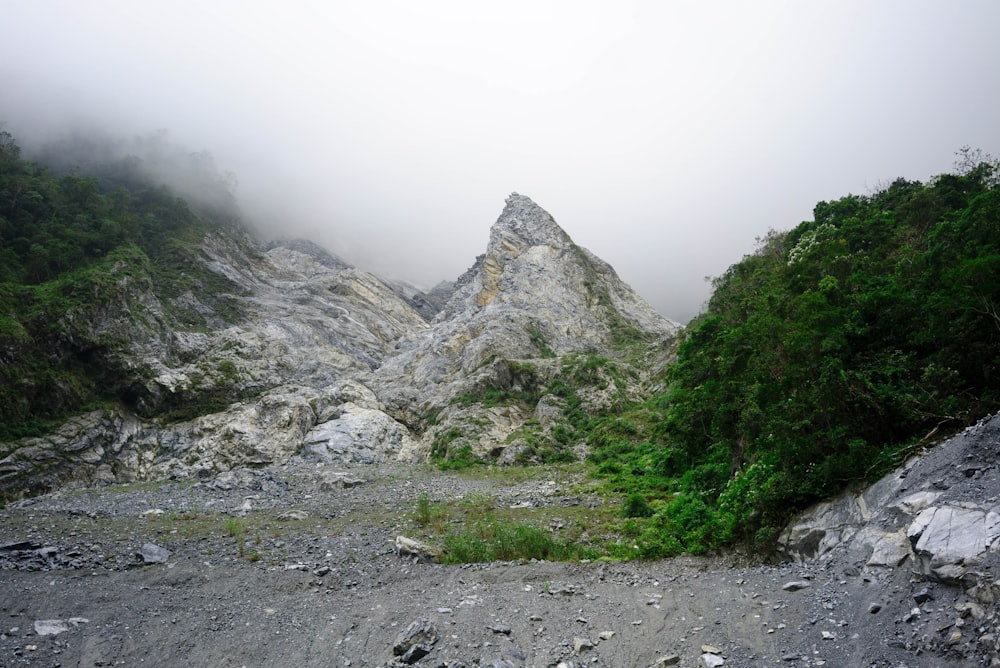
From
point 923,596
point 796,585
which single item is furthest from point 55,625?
point 923,596

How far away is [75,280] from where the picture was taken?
150ft

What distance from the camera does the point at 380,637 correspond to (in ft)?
30.0

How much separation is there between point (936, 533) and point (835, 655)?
7.24 ft

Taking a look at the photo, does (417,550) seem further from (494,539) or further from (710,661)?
(710,661)

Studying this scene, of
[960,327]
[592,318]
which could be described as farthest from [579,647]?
[592,318]

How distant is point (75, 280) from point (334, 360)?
27.0 meters

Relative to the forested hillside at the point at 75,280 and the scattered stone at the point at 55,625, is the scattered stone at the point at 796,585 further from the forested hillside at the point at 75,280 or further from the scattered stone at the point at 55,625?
the forested hillside at the point at 75,280

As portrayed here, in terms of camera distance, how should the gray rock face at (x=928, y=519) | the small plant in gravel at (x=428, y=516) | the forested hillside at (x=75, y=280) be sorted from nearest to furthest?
the gray rock face at (x=928, y=519)
the small plant in gravel at (x=428, y=516)
the forested hillside at (x=75, y=280)

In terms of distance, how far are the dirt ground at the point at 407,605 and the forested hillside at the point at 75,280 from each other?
26.4 m

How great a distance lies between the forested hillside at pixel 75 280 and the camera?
3788 cm

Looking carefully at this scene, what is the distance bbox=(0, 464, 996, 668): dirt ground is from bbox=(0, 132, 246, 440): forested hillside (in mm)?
26378

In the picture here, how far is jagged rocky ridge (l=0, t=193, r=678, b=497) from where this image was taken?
1598 inches

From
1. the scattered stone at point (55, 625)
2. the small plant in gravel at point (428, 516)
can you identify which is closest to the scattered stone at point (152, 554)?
the scattered stone at point (55, 625)

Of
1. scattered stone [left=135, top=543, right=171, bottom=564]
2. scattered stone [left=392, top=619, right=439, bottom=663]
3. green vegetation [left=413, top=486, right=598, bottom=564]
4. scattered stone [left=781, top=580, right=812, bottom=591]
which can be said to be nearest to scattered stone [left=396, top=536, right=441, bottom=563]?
green vegetation [left=413, top=486, right=598, bottom=564]
